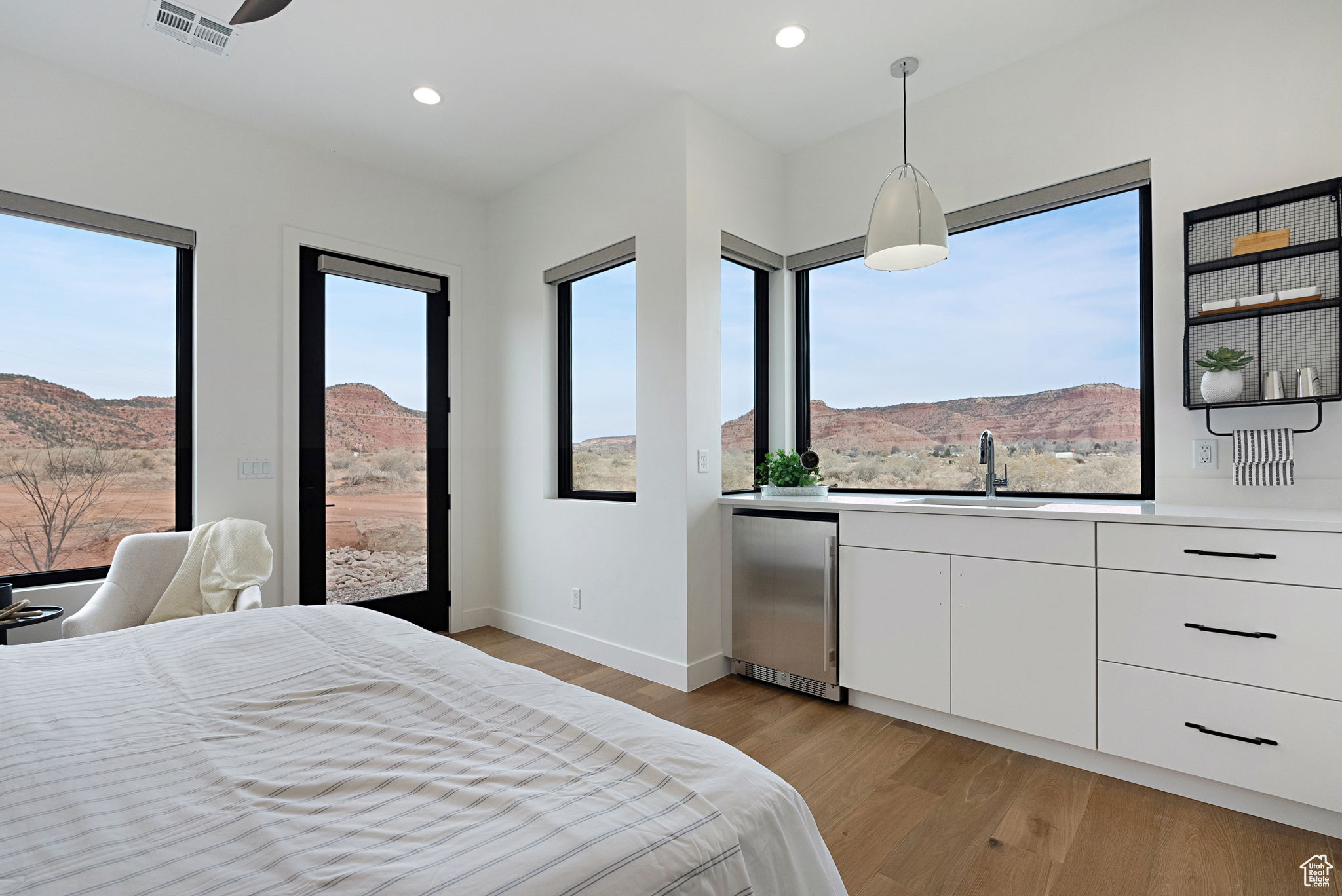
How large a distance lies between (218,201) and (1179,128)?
4.25m

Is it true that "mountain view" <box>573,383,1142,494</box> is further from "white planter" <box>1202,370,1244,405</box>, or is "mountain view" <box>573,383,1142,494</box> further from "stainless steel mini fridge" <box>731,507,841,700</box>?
"stainless steel mini fridge" <box>731,507,841,700</box>

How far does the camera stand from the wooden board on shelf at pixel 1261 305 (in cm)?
213

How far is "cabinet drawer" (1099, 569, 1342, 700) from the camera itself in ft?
5.93

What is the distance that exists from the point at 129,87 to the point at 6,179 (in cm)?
67

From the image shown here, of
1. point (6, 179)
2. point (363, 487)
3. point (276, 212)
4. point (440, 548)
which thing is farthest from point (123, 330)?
point (440, 548)

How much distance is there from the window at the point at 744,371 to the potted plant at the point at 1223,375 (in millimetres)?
1980

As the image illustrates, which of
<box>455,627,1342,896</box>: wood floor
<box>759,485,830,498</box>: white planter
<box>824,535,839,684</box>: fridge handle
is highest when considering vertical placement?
<box>759,485,830,498</box>: white planter

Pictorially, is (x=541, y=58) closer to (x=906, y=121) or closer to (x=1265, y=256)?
(x=906, y=121)

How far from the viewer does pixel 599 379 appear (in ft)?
12.2

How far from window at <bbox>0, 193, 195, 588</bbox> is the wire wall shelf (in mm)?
4340

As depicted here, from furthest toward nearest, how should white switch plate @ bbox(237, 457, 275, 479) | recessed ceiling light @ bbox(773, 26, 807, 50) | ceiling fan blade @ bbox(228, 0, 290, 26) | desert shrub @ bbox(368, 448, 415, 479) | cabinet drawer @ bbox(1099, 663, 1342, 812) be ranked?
desert shrub @ bbox(368, 448, 415, 479), white switch plate @ bbox(237, 457, 275, 479), recessed ceiling light @ bbox(773, 26, 807, 50), cabinet drawer @ bbox(1099, 663, 1342, 812), ceiling fan blade @ bbox(228, 0, 290, 26)

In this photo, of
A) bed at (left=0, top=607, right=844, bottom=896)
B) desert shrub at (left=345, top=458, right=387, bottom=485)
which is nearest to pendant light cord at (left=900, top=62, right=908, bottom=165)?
bed at (left=0, top=607, right=844, bottom=896)

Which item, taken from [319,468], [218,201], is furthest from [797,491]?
[218,201]

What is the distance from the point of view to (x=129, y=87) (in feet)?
9.62
